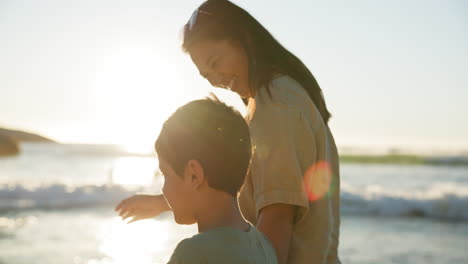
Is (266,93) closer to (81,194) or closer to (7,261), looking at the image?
(7,261)

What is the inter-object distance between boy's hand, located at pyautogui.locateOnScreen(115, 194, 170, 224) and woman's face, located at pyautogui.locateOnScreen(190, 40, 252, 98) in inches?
19.9

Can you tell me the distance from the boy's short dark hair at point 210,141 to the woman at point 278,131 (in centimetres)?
10

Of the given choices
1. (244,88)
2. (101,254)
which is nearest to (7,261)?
(101,254)

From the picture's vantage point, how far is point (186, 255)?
1.14 m

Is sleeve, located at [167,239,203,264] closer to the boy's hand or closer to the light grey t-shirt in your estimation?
the light grey t-shirt

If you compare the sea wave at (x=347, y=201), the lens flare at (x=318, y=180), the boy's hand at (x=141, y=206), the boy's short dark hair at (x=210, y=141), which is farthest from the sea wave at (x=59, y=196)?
the boy's short dark hair at (x=210, y=141)

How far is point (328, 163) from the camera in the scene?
1507 mm

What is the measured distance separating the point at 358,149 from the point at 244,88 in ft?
132

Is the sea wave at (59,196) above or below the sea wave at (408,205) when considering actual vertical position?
below

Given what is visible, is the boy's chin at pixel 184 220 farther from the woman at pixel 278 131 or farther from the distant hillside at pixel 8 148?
the distant hillside at pixel 8 148

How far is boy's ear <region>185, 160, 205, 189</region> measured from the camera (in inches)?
48.7

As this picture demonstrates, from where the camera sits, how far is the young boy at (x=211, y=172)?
1223 mm

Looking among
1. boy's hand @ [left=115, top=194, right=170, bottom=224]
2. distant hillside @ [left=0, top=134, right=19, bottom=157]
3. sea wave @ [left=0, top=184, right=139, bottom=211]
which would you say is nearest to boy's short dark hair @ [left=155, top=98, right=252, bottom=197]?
boy's hand @ [left=115, top=194, right=170, bottom=224]

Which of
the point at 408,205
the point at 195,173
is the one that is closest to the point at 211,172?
the point at 195,173
